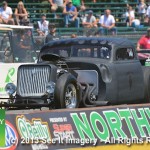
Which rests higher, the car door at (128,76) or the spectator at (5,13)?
the spectator at (5,13)

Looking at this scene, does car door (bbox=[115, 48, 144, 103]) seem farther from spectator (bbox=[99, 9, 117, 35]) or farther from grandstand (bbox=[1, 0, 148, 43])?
grandstand (bbox=[1, 0, 148, 43])

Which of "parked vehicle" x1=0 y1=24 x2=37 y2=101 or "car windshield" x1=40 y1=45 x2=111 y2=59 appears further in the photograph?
"parked vehicle" x1=0 y1=24 x2=37 y2=101

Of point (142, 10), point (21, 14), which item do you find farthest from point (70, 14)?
point (142, 10)

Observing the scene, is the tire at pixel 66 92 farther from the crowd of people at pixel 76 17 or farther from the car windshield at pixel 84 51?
the crowd of people at pixel 76 17

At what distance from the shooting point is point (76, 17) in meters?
25.8

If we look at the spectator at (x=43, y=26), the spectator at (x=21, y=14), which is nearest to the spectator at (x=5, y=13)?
the spectator at (x=21, y=14)

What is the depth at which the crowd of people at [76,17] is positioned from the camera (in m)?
23.8

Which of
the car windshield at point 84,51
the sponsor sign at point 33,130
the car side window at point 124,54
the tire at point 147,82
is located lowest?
the tire at point 147,82

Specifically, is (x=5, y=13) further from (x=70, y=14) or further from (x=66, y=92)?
(x=66, y=92)

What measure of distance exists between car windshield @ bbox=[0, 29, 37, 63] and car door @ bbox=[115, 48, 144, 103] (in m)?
4.98

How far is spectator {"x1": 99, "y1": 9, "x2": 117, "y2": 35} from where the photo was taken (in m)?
25.1

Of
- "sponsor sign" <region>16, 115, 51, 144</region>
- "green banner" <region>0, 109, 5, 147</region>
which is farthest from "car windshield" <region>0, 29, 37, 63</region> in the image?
"green banner" <region>0, 109, 5, 147</region>

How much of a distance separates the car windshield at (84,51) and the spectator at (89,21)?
1071 cm

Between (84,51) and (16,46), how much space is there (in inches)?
205
